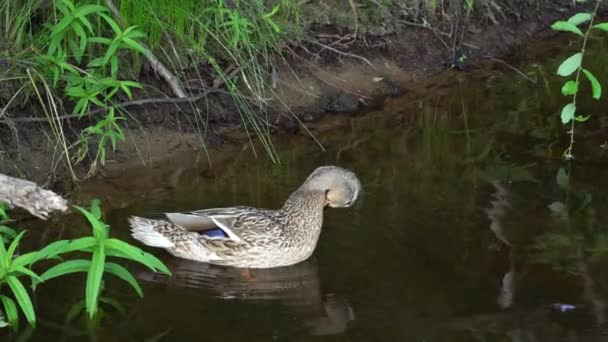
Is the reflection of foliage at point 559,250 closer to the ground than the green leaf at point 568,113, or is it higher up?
closer to the ground

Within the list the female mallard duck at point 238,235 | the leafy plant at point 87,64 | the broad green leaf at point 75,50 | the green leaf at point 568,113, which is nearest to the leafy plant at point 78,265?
the female mallard duck at point 238,235

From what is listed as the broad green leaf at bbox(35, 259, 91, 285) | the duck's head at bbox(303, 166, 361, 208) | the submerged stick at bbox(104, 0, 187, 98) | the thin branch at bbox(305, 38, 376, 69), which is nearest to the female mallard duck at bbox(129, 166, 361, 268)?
the duck's head at bbox(303, 166, 361, 208)

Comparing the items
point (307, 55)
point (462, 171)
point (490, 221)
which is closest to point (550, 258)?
point (490, 221)

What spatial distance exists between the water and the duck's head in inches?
9.1

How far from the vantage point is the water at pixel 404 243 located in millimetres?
5410

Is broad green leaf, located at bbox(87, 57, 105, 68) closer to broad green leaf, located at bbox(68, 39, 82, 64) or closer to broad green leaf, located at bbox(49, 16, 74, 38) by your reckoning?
broad green leaf, located at bbox(68, 39, 82, 64)

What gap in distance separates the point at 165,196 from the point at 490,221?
2142 millimetres

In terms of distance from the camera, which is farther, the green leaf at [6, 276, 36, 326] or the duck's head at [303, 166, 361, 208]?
the duck's head at [303, 166, 361, 208]

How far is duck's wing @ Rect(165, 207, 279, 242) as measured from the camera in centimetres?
620

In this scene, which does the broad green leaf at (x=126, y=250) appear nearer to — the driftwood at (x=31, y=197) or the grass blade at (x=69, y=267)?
the grass blade at (x=69, y=267)

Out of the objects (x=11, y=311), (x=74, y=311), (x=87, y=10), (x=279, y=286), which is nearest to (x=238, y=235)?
(x=279, y=286)

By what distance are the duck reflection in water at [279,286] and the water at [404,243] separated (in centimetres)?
1

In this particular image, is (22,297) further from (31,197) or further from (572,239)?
(572,239)

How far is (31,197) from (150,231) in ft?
4.25
